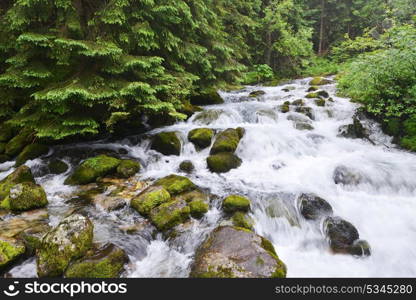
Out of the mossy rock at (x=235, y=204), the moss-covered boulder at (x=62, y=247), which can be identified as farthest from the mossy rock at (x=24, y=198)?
the mossy rock at (x=235, y=204)

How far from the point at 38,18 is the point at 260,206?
762 cm

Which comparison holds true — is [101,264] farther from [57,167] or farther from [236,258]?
[57,167]

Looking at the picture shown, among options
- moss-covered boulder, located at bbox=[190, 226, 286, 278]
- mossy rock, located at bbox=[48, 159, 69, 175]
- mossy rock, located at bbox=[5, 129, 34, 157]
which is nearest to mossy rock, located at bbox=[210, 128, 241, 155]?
moss-covered boulder, located at bbox=[190, 226, 286, 278]

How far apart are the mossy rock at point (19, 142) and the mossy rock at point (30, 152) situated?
43 centimetres

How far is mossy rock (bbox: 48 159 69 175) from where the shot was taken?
22.3 feet

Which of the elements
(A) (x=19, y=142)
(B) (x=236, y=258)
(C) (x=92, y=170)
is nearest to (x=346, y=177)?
(B) (x=236, y=258)

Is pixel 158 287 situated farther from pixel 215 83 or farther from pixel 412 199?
pixel 215 83

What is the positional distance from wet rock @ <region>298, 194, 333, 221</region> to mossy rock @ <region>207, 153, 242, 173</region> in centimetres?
239

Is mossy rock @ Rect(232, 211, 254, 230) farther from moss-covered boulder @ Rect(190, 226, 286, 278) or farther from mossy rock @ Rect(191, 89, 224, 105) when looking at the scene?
mossy rock @ Rect(191, 89, 224, 105)

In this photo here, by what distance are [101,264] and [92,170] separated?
358cm

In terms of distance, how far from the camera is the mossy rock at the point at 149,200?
192 inches

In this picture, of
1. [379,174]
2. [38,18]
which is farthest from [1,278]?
[379,174]

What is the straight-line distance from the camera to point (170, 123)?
9758mm

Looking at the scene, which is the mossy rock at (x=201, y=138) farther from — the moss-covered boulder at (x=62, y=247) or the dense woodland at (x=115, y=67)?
the moss-covered boulder at (x=62, y=247)
